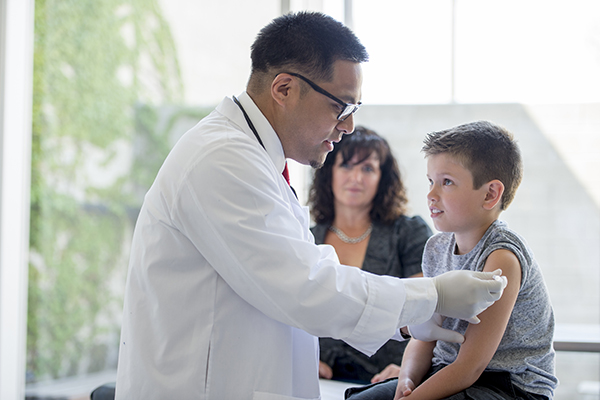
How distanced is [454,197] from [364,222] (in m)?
1.00

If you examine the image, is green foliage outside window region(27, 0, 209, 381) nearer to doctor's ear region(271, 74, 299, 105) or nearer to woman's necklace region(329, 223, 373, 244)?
woman's necklace region(329, 223, 373, 244)

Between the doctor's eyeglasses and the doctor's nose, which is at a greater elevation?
the doctor's eyeglasses

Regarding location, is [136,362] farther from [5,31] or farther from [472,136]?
[5,31]

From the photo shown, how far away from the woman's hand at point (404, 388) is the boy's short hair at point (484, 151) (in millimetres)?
524

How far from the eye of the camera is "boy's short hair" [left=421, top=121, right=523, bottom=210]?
129cm

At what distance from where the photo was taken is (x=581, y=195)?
2350 mm

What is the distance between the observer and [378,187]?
2.29 meters

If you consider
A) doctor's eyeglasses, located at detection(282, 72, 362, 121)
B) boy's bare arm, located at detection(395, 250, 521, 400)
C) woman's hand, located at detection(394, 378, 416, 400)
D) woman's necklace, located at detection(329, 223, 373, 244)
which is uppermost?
doctor's eyeglasses, located at detection(282, 72, 362, 121)

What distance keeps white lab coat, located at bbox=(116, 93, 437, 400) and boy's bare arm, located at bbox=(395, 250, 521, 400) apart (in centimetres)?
14

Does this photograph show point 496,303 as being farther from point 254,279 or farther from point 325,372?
point 325,372

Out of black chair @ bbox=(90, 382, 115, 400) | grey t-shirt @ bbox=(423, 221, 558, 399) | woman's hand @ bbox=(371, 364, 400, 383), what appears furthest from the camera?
woman's hand @ bbox=(371, 364, 400, 383)

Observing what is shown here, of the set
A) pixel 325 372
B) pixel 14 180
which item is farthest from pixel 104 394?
pixel 14 180

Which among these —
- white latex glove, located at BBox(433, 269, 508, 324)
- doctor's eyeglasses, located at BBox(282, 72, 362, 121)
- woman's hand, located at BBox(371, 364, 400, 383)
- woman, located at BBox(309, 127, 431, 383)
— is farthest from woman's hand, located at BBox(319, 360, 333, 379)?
doctor's eyeglasses, located at BBox(282, 72, 362, 121)

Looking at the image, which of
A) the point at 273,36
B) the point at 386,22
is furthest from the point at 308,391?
the point at 386,22
